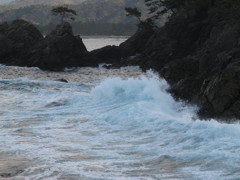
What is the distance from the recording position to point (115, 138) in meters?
19.2

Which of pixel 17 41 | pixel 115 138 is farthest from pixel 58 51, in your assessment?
pixel 115 138

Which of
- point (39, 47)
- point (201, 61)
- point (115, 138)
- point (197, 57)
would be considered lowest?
point (39, 47)

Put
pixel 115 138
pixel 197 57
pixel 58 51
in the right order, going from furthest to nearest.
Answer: pixel 58 51, pixel 197 57, pixel 115 138

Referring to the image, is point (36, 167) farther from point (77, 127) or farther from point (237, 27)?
point (237, 27)

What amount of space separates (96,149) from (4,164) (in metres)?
3.66

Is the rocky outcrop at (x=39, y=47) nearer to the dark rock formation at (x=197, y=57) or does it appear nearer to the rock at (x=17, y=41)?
the rock at (x=17, y=41)

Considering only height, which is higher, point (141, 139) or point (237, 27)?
point (237, 27)

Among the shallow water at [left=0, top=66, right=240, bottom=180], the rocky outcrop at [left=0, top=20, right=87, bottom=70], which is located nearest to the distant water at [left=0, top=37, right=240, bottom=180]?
the shallow water at [left=0, top=66, right=240, bottom=180]

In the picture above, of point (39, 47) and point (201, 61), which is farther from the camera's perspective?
point (39, 47)

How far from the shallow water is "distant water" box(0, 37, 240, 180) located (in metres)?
0.03

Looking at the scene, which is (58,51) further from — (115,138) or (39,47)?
(115,138)

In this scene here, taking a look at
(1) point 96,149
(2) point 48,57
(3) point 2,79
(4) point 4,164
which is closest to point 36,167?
(4) point 4,164

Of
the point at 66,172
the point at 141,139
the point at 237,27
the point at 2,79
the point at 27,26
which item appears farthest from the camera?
the point at 27,26

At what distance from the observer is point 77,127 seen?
21953 mm
